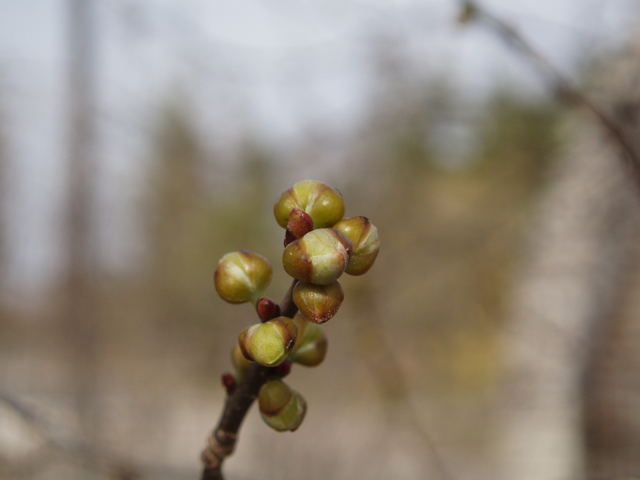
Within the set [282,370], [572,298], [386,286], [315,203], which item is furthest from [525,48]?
[386,286]

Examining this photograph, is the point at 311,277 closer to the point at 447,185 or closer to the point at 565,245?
the point at 565,245

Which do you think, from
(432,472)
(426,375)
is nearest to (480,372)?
(426,375)

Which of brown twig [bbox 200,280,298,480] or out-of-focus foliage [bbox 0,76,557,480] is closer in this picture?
brown twig [bbox 200,280,298,480]

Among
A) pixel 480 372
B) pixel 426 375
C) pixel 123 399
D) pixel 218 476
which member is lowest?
pixel 218 476

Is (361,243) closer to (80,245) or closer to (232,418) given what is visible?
(232,418)

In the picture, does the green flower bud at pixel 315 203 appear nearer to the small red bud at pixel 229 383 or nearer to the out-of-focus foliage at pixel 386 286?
the small red bud at pixel 229 383

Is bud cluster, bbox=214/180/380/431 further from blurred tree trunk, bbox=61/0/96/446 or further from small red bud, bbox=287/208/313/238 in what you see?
blurred tree trunk, bbox=61/0/96/446

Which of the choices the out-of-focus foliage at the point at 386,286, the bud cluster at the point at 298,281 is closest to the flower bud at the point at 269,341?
the bud cluster at the point at 298,281

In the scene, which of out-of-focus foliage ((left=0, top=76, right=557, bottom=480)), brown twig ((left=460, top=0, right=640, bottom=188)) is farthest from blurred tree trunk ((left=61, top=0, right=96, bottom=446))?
brown twig ((left=460, top=0, right=640, bottom=188))
